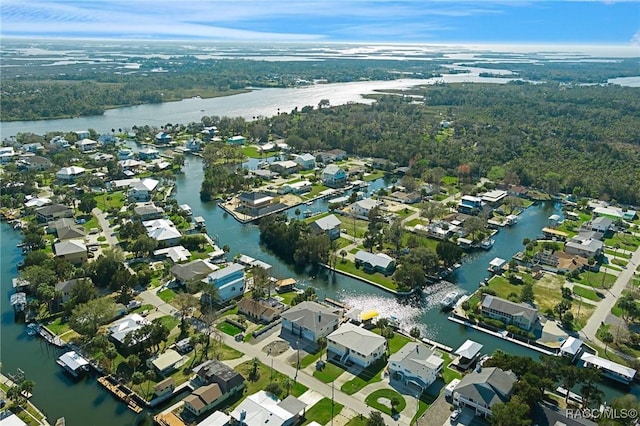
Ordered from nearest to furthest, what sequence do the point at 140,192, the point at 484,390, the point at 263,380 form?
the point at 484,390, the point at 263,380, the point at 140,192

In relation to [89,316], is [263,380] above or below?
below

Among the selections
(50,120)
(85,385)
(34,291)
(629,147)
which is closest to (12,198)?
(34,291)

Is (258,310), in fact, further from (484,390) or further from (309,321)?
(484,390)

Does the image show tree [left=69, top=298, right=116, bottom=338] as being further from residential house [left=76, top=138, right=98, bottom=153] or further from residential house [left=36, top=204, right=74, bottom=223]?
residential house [left=76, top=138, right=98, bottom=153]

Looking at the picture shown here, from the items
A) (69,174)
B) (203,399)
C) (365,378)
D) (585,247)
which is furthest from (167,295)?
(585,247)

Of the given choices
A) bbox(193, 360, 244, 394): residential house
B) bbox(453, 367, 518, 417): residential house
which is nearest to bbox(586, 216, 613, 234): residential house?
bbox(453, 367, 518, 417): residential house
